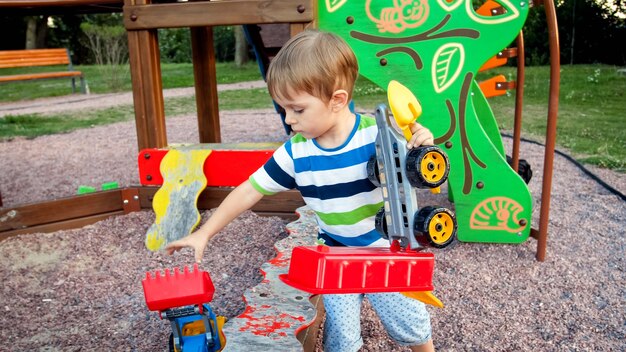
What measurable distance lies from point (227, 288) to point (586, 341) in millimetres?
1483

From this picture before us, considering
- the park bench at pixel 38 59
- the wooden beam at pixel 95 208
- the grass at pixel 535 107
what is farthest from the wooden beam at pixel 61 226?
the park bench at pixel 38 59

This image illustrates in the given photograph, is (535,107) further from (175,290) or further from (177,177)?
(175,290)

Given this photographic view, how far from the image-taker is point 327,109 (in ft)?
5.15

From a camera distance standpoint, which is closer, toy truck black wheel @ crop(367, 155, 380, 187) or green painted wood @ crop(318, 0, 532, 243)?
toy truck black wheel @ crop(367, 155, 380, 187)

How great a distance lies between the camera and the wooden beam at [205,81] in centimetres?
425

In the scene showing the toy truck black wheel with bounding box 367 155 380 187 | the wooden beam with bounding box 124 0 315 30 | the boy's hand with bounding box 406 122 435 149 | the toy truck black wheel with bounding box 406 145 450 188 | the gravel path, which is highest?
the wooden beam with bounding box 124 0 315 30

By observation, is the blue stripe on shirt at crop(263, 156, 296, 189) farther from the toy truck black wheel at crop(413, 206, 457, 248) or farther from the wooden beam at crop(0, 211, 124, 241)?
the wooden beam at crop(0, 211, 124, 241)

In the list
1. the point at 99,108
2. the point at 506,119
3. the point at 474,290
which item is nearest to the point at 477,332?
the point at 474,290

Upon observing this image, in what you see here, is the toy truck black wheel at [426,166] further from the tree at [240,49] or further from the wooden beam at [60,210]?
the tree at [240,49]

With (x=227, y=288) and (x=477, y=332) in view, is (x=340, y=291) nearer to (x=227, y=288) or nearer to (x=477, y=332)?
(x=477, y=332)

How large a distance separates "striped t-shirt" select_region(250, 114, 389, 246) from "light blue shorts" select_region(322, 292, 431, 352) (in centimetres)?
17

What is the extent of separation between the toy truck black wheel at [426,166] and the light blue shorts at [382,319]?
52cm

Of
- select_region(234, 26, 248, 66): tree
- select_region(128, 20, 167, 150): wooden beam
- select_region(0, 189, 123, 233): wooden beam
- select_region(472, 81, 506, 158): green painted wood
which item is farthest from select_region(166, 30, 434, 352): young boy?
select_region(234, 26, 248, 66): tree

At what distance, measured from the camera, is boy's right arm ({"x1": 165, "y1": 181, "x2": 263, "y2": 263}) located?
1639mm
